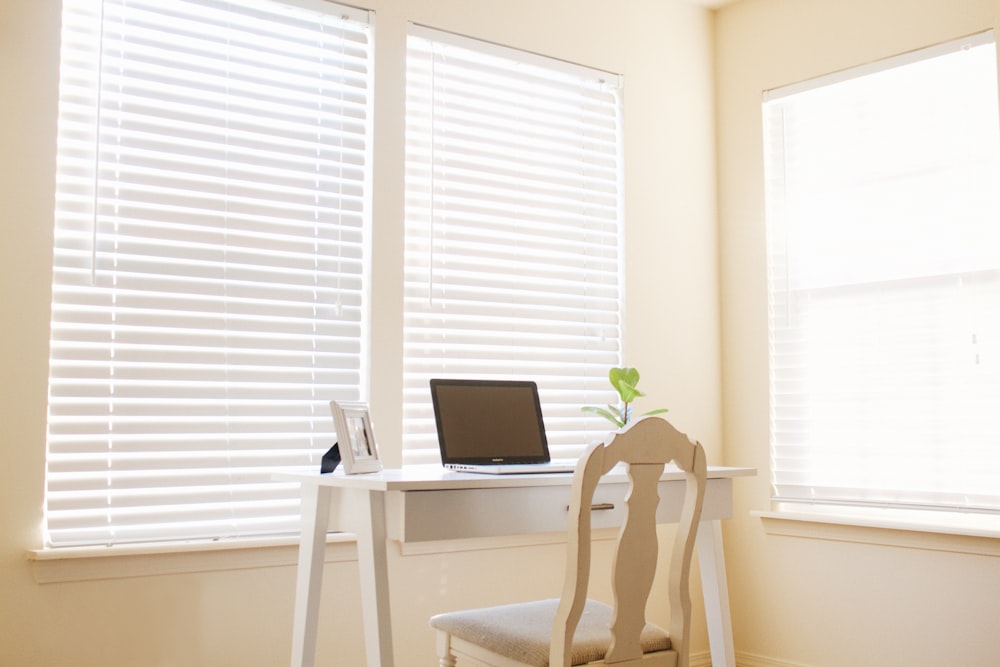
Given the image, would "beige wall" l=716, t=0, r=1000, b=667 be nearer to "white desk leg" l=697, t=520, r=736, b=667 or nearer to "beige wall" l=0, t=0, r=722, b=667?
"beige wall" l=0, t=0, r=722, b=667

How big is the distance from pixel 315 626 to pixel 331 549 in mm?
364

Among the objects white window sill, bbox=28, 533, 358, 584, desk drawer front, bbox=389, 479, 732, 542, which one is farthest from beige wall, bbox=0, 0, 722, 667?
desk drawer front, bbox=389, 479, 732, 542

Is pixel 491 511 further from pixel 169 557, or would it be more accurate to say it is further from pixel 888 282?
pixel 888 282

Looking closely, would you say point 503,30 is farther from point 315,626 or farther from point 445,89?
point 315,626

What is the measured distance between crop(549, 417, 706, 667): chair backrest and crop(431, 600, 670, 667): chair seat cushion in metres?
0.04

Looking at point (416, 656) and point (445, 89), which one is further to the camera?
point (445, 89)

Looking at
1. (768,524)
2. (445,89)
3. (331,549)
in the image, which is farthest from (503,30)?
(768,524)

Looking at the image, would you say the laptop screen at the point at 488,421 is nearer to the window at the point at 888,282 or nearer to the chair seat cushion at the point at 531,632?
the chair seat cushion at the point at 531,632

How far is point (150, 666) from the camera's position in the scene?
8.27 ft

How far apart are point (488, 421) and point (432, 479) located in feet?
1.84

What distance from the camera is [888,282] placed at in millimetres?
3312

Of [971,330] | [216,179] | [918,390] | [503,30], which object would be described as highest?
[503,30]

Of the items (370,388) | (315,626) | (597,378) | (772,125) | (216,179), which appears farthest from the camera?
(772,125)

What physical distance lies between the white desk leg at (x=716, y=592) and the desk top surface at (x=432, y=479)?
1.15 ft
